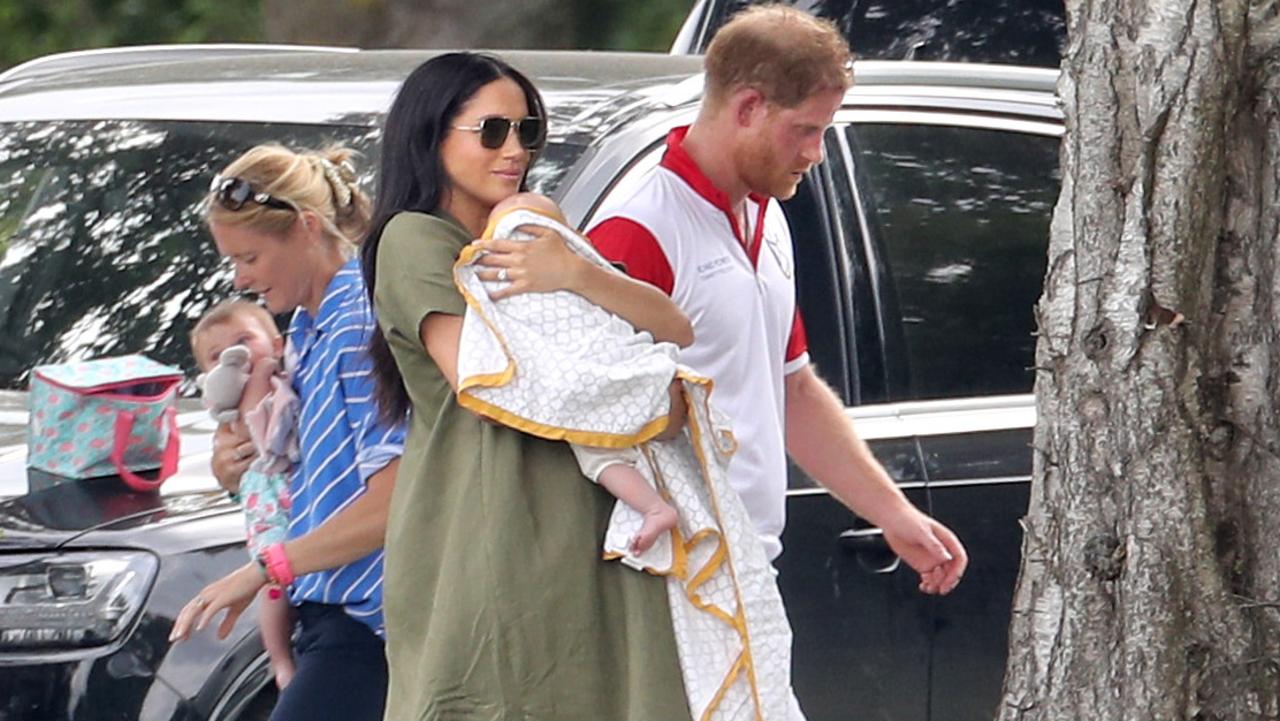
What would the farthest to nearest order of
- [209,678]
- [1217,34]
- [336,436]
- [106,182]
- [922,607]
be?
[106,182], [922,607], [209,678], [336,436], [1217,34]

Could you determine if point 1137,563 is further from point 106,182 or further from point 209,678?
point 106,182

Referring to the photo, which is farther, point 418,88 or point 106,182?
point 106,182


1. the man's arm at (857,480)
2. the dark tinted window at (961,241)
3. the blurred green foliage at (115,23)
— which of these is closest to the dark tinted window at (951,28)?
the dark tinted window at (961,241)

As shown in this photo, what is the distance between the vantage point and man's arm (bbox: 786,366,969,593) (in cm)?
374

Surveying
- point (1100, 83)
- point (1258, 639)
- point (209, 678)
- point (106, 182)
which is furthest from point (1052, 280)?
point (106, 182)

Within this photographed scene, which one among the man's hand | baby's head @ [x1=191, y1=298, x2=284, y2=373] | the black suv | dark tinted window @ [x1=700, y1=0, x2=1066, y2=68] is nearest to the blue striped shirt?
baby's head @ [x1=191, y1=298, x2=284, y2=373]

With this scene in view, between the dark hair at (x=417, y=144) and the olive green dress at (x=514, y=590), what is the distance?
0.19 m

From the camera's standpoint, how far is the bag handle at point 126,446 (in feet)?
12.7

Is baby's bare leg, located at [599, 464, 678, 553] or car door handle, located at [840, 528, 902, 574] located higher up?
baby's bare leg, located at [599, 464, 678, 553]

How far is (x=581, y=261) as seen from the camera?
2930 mm

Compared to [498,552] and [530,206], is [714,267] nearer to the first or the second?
[530,206]

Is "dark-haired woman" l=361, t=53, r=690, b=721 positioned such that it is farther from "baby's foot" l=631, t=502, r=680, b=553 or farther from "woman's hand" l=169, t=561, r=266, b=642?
"woman's hand" l=169, t=561, r=266, b=642

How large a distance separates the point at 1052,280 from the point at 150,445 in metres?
1.67

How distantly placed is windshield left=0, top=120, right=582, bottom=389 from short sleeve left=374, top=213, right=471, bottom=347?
4.02ft
